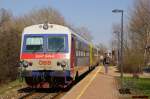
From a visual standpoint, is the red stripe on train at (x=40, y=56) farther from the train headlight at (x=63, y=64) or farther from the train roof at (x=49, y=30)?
the train roof at (x=49, y=30)

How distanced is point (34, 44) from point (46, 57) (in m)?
1.03

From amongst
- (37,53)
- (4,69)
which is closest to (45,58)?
(37,53)

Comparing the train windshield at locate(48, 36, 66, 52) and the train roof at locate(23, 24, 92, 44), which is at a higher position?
the train roof at locate(23, 24, 92, 44)

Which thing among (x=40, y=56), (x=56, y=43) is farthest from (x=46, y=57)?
(x=56, y=43)

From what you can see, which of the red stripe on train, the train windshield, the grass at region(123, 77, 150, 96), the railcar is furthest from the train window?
the grass at region(123, 77, 150, 96)

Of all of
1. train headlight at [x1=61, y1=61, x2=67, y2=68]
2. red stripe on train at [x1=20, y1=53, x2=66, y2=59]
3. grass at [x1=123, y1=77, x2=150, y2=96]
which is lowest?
grass at [x1=123, y1=77, x2=150, y2=96]

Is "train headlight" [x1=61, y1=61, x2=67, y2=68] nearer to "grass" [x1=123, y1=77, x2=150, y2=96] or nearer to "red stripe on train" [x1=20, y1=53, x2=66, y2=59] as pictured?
"red stripe on train" [x1=20, y1=53, x2=66, y2=59]

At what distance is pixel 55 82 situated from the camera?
2192 cm

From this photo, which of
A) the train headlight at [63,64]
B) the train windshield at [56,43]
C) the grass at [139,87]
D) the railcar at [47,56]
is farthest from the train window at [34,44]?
the grass at [139,87]

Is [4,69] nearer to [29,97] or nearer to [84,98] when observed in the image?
[29,97]

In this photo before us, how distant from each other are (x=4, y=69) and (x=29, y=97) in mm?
15966

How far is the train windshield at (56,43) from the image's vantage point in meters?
22.0

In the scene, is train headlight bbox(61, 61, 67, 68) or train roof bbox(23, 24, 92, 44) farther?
train roof bbox(23, 24, 92, 44)

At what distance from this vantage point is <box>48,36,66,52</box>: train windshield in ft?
72.1
